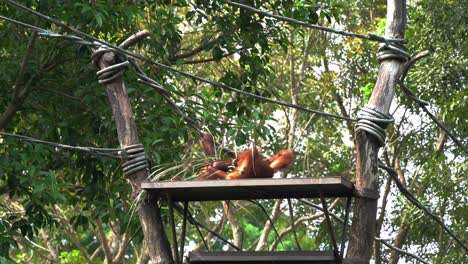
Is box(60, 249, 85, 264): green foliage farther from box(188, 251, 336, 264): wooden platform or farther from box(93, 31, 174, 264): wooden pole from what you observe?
box(188, 251, 336, 264): wooden platform

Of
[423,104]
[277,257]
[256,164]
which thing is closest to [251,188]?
[256,164]

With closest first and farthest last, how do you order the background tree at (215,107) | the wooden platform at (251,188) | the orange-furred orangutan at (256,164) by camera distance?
1. the wooden platform at (251,188)
2. the orange-furred orangutan at (256,164)
3. the background tree at (215,107)

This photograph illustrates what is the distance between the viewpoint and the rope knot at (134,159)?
5461 millimetres

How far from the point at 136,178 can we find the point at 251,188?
947 millimetres

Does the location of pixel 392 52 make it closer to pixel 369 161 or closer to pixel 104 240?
pixel 369 161

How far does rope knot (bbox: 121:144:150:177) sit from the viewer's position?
5461 millimetres

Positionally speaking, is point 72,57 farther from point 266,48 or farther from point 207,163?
point 207,163

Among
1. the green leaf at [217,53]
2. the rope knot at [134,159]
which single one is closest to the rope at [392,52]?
the rope knot at [134,159]

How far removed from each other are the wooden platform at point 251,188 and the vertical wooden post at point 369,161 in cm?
11

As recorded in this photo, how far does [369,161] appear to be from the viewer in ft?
16.3

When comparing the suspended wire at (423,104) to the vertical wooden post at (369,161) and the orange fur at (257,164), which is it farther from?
the orange fur at (257,164)

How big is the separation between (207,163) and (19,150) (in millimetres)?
3264

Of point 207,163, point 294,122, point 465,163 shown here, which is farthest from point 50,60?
point 294,122

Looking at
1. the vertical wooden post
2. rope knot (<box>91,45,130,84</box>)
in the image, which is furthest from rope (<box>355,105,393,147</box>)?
rope knot (<box>91,45,130,84</box>)
